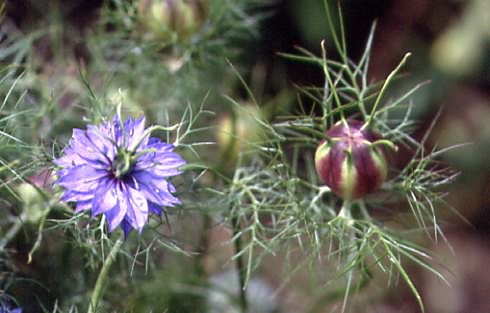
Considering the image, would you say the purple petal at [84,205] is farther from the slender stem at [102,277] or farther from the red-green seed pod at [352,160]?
the red-green seed pod at [352,160]

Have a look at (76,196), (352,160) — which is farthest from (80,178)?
(352,160)

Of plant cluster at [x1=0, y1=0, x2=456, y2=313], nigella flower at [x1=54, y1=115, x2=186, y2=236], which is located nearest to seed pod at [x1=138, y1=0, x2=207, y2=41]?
plant cluster at [x1=0, y1=0, x2=456, y2=313]

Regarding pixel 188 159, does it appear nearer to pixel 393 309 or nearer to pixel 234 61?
pixel 234 61

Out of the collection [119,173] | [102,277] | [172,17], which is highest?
[172,17]

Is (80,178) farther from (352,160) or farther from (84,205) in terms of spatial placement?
(352,160)

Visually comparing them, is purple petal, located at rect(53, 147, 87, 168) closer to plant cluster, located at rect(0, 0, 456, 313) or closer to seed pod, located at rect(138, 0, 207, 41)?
plant cluster, located at rect(0, 0, 456, 313)

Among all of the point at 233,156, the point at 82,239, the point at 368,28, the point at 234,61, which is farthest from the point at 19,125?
the point at 368,28
